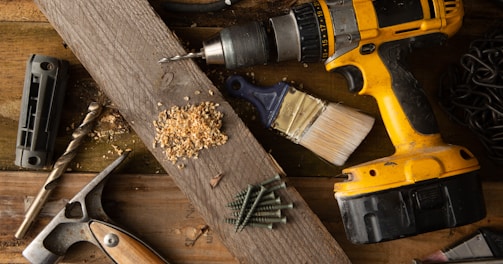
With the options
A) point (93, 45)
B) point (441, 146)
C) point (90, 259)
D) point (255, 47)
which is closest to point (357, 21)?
point (255, 47)

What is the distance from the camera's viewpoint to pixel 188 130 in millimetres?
1168

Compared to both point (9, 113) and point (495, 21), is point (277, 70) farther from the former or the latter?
point (9, 113)

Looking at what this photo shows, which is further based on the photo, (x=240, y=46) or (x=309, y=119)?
(x=309, y=119)

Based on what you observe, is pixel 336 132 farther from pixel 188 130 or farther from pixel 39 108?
pixel 39 108

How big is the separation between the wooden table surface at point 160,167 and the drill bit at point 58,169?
0.03 meters

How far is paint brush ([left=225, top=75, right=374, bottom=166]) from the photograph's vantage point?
4.03 feet

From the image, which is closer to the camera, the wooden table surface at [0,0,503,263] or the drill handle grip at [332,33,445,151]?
the drill handle grip at [332,33,445,151]

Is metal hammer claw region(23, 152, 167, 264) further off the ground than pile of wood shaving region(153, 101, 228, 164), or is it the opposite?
pile of wood shaving region(153, 101, 228, 164)

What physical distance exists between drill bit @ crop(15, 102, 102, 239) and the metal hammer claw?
0.05 metres

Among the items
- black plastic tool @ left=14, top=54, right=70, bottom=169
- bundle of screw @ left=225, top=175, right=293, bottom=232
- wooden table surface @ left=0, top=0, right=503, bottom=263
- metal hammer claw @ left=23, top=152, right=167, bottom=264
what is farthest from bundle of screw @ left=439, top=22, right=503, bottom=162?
black plastic tool @ left=14, top=54, right=70, bottom=169

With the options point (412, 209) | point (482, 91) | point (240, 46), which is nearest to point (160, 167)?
point (240, 46)

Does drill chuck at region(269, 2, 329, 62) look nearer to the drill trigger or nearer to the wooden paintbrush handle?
the drill trigger

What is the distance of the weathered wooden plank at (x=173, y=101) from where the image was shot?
1180 mm

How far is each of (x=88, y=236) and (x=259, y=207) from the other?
40cm
